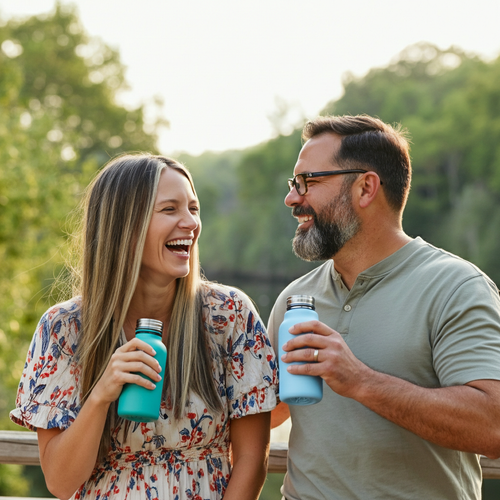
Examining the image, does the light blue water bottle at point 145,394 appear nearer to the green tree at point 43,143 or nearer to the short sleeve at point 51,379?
the short sleeve at point 51,379

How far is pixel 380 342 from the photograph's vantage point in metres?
2.53

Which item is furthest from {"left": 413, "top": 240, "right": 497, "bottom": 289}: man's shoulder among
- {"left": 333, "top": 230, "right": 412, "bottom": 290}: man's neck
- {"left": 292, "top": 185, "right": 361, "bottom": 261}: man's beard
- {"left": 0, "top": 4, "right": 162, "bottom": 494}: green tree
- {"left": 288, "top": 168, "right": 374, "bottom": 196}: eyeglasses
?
{"left": 0, "top": 4, "right": 162, "bottom": 494}: green tree

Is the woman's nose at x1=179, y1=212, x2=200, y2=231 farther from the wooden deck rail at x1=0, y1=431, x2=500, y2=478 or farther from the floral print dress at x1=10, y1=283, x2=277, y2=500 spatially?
the wooden deck rail at x1=0, y1=431, x2=500, y2=478

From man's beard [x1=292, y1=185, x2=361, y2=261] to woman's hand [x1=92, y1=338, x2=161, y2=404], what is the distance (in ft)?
3.36

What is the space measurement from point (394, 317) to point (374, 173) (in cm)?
71

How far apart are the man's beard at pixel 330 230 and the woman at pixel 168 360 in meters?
0.40

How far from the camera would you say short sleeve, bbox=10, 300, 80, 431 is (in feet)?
7.83

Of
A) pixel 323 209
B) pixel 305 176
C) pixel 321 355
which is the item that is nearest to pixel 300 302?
pixel 321 355

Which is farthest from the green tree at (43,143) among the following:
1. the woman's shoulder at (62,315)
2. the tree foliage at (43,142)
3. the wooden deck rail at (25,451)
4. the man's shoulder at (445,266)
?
the man's shoulder at (445,266)

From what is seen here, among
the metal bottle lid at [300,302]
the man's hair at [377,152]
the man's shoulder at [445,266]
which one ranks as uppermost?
the man's hair at [377,152]

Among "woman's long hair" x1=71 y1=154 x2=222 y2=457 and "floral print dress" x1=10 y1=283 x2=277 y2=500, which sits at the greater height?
"woman's long hair" x1=71 y1=154 x2=222 y2=457

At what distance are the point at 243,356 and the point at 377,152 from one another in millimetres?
1121

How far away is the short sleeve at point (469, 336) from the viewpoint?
2.24 meters

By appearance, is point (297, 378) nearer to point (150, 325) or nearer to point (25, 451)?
point (150, 325)
